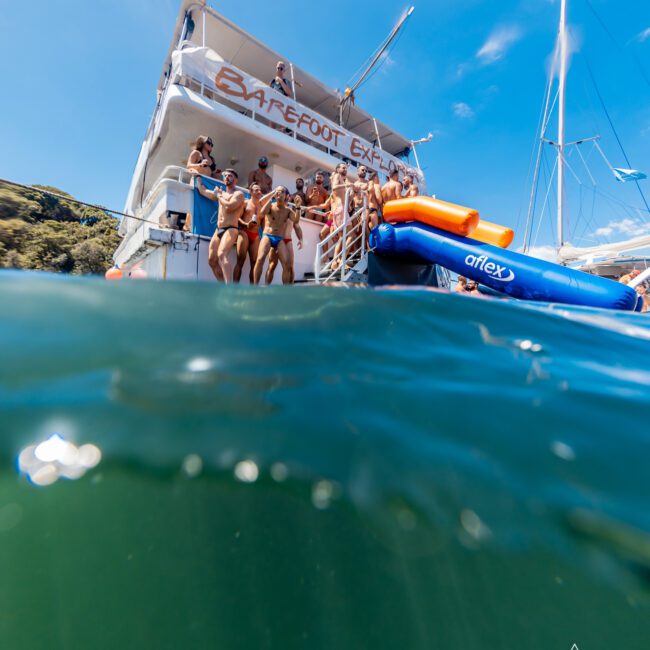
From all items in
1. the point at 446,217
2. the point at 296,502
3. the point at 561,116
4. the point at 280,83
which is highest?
the point at 561,116

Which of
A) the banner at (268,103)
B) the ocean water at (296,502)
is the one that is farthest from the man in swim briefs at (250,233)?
the ocean water at (296,502)

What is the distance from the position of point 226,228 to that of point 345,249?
1.67 m

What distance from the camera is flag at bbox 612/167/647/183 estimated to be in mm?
12200

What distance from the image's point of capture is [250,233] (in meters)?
4.57

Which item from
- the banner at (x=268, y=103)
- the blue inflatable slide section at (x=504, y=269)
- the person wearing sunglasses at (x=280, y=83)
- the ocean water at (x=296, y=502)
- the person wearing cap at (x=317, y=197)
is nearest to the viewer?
the ocean water at (x=296, y=502)

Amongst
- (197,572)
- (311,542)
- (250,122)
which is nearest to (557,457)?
(311,542)

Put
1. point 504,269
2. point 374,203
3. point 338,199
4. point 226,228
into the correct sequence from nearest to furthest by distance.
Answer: point 504,269, point 226,228, point 374,203, point 338,199

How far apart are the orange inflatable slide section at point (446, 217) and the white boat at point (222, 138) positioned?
2.68 feet

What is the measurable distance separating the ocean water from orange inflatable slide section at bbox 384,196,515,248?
126 inches

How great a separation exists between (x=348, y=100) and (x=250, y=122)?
4.10 meters

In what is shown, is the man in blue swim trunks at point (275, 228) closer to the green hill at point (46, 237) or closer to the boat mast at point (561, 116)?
the green hill at point (46, 237)

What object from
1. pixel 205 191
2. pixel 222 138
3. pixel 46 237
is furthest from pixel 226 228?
pixel 46 237

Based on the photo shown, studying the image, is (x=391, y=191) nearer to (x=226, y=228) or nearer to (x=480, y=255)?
(x=480, y=255)

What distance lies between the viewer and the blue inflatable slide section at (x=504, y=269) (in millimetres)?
3213
